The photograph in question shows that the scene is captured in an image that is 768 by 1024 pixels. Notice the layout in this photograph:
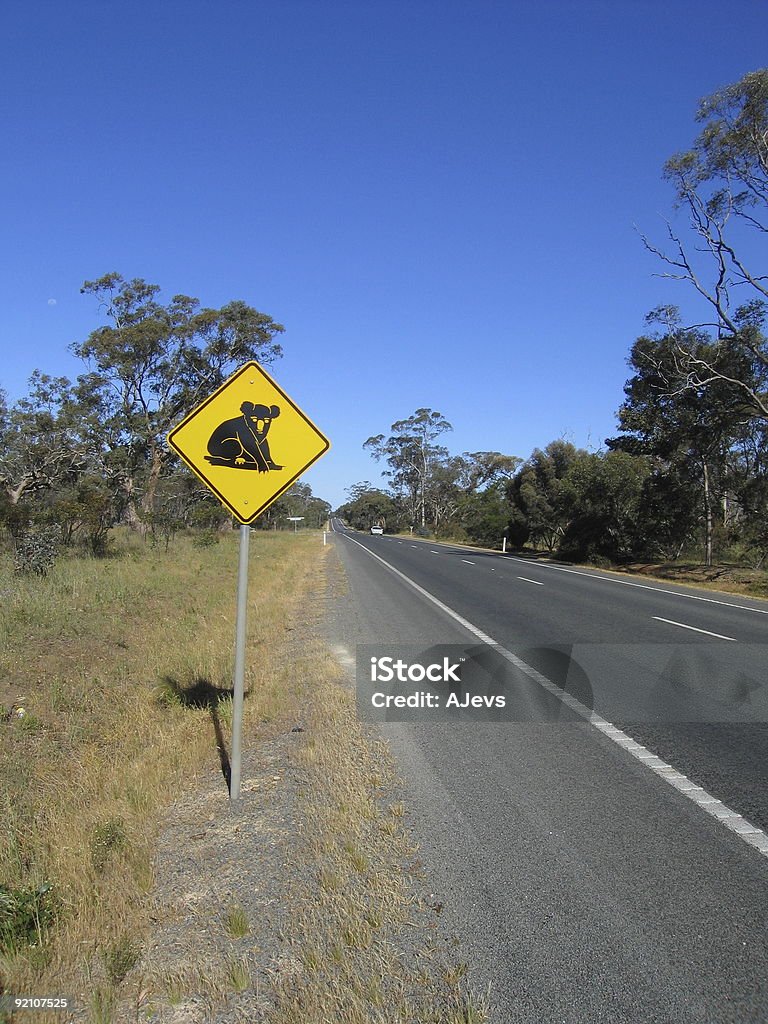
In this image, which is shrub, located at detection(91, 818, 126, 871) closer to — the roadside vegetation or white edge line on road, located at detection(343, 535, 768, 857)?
the roadside vegetation

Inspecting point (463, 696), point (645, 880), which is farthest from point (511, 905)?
point (463, 696)

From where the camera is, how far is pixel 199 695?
25.6 feet

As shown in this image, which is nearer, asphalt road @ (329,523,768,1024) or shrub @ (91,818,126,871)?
asphalt road @ (329,523,768,1024)

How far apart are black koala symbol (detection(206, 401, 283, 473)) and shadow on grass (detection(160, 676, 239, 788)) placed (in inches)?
101

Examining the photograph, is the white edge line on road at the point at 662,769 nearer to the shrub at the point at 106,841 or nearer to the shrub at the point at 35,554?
the shrub at the point at 106,841

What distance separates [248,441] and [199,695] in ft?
12.9

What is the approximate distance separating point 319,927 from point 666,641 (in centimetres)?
862

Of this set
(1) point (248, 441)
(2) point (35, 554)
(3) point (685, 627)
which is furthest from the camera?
(2) point (35, 554)

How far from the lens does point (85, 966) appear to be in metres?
3.05

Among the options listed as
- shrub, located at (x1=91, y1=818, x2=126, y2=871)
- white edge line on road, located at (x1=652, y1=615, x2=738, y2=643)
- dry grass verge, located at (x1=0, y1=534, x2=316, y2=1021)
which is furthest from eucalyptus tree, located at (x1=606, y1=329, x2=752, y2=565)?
shrub, located at (x1=91, y1=818, x2=126, y2=871)

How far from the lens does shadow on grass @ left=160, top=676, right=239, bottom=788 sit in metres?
6.91

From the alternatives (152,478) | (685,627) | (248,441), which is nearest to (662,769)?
(248,441)

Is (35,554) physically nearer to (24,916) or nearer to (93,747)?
(93,747)

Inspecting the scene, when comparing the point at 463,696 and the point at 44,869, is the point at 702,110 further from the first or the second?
the point at 44,869
